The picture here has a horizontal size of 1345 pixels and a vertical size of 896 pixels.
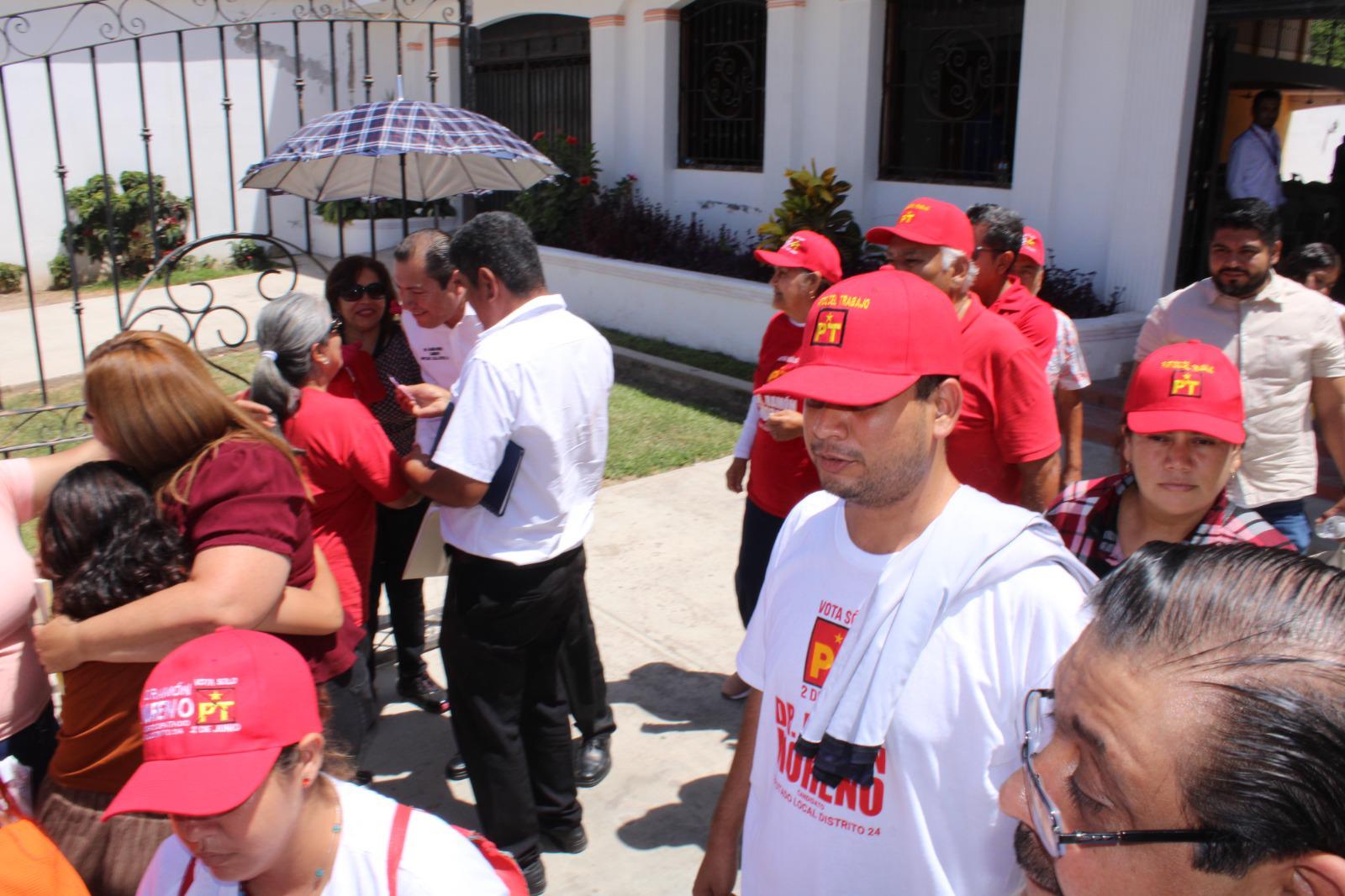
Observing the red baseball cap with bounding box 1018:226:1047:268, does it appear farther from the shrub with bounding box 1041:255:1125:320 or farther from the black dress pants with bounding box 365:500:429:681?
the shrub with bounding box 1041:255:1125:320

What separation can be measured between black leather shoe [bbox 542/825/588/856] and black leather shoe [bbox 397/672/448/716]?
1.02m

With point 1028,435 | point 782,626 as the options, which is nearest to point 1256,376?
point 1028,435

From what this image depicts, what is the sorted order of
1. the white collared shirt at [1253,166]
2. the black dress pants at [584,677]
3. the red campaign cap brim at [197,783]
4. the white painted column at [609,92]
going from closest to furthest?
the red campaign cap brim at [197,783] < the black dress pants at [584,677] < the white collared shirt at [1253,166] < the white painted column at [609,92]

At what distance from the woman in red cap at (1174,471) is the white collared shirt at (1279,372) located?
4.34 feet

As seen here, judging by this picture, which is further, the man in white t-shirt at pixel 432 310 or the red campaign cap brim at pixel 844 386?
the man in white t-shirt at pixel 432 310

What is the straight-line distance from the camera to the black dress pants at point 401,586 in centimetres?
419

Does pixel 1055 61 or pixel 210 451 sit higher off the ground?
pixel 1055 61

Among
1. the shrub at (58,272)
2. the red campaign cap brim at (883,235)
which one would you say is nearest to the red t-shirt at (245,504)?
the red campaign cap brim at (883,235)

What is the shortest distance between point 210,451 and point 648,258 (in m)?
9.53

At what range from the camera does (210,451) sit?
2.35 meters

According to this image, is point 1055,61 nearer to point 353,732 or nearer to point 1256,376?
point 1256,376

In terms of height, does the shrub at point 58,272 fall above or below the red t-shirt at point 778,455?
below

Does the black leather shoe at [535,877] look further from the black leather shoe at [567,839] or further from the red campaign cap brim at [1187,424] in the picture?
the red campaign cap brim at [1187,424]

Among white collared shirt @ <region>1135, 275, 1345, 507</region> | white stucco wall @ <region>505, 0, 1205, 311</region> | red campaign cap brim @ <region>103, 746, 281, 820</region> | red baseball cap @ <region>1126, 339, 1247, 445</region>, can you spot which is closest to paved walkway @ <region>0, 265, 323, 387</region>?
white stucco wall @ <region>505, 0, 1205, 311</region>
